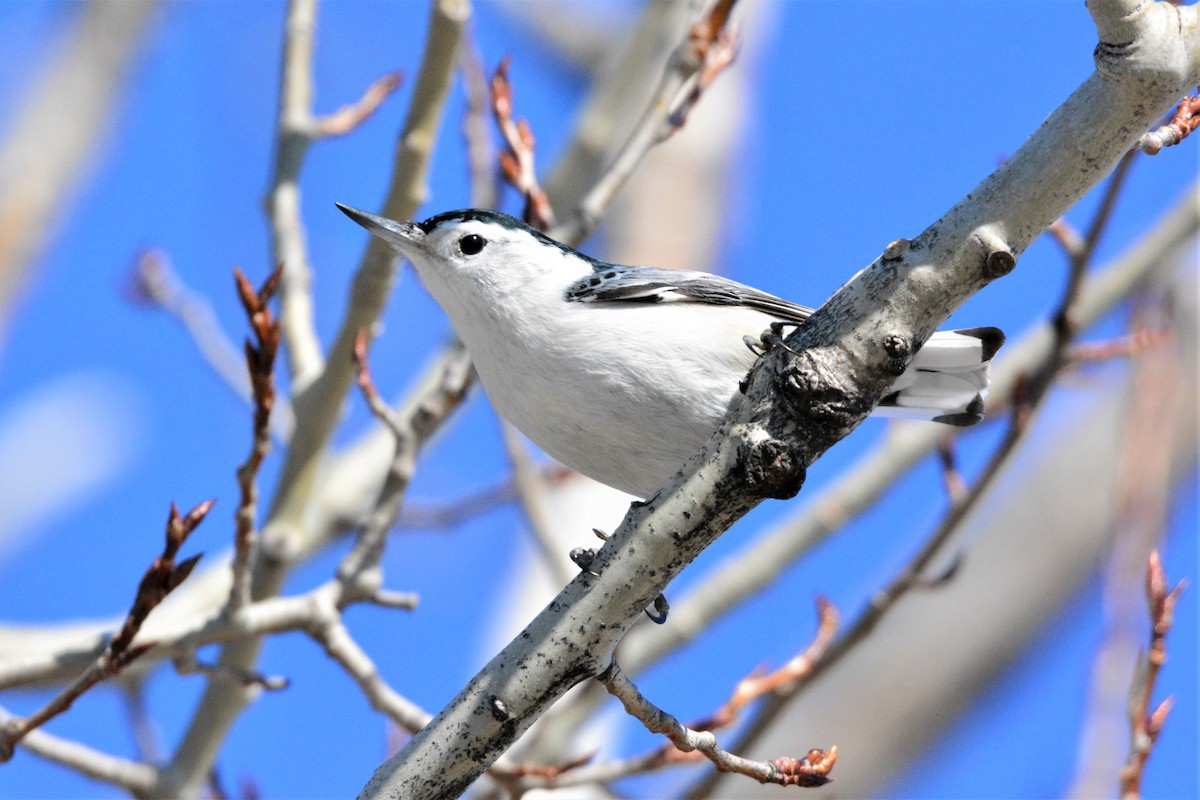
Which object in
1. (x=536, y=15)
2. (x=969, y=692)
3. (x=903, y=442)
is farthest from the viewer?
(x=536, y=15)

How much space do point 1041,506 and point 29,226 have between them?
3.73 meters

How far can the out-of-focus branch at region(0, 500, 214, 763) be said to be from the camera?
5.70 feet

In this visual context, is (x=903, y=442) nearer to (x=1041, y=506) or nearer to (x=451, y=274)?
(x=451, y=274)

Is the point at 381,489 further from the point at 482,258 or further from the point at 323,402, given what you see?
the point at 482,258

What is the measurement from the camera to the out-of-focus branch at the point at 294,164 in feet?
8.73

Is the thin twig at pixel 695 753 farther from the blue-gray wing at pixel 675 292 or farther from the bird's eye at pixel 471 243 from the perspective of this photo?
the bird's eye at pixel 471 243

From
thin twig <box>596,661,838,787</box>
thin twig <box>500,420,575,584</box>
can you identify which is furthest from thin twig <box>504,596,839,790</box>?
thin twig <box>500,420,575,584</box>

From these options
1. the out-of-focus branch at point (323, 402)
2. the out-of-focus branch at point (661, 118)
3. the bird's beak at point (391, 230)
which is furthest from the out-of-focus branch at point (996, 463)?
the bird's beak at point (391, 230)

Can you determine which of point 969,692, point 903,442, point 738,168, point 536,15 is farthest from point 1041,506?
point 536,15

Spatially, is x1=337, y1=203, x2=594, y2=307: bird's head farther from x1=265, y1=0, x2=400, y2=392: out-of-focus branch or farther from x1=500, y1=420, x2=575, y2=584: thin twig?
x1=500, y1=420, x2=575, y2=584: thin twig

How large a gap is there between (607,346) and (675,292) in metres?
0.26

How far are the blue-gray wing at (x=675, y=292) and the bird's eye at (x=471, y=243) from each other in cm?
23

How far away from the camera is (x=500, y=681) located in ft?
4.72

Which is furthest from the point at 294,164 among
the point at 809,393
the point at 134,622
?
the point at 809,393
